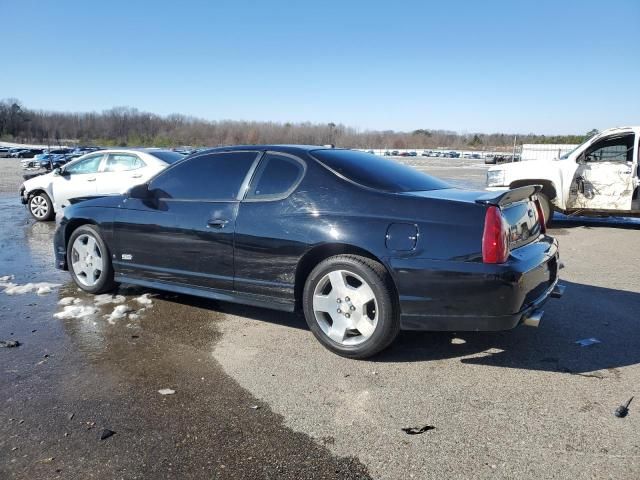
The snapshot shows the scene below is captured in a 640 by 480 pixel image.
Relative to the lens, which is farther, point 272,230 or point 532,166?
point 532,166

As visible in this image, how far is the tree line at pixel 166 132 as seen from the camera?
404 ft

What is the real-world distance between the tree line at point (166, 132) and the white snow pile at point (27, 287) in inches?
4156

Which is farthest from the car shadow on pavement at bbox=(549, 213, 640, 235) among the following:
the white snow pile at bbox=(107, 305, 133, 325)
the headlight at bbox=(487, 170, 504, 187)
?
the white snow pile at bbox=(107, 305, 133, 325)

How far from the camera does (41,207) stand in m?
11.2

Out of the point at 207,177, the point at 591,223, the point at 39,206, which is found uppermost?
the point at 207,177

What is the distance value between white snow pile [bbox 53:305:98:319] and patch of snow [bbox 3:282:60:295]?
2.51ft

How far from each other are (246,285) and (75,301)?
2.10 m

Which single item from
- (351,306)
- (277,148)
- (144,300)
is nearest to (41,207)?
(144,300)

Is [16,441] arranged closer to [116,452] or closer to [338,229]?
[116,452]

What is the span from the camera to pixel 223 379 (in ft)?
11.2

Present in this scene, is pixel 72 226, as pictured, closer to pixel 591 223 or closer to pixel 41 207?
pixel 41 207

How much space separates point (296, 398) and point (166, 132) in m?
148

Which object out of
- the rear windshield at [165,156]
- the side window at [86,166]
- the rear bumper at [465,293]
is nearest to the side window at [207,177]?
the rear bumper at [465,293]

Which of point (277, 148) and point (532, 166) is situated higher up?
point (277, 148)
